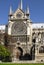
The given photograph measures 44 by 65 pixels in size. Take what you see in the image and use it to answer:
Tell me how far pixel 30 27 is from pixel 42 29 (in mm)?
6134

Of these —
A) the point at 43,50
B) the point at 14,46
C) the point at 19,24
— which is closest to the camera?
the point at 43,50

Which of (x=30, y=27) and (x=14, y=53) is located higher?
(x=30, y=27)

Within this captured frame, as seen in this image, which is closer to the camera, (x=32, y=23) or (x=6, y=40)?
(x=6, y=40)

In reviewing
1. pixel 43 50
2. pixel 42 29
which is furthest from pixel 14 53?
pixel 42 29

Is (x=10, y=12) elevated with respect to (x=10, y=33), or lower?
elevated

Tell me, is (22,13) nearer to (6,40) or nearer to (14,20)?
(14,20)

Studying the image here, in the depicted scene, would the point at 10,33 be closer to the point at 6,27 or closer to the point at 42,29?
the point at 6,27

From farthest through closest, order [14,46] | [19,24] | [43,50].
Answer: [19,24] → [14,46] → [43,50]

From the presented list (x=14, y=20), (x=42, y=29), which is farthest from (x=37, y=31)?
(x=14, y=20)

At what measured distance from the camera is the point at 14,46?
105375mm

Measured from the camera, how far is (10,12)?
4552 inches

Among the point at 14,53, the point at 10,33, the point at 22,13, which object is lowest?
the point at 14,53

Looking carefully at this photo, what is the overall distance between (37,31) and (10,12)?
12.0 meters

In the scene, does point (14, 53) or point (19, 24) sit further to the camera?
point (19, 24)
